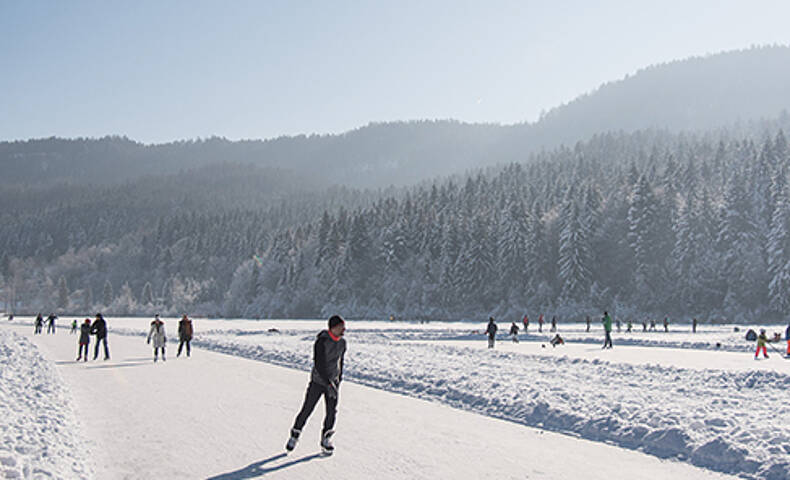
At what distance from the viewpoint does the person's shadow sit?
7051 mm

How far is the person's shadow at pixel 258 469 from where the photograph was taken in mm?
7051

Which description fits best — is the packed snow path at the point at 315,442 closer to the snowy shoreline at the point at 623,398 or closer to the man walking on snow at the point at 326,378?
the man walking on snow at the point at 326,378

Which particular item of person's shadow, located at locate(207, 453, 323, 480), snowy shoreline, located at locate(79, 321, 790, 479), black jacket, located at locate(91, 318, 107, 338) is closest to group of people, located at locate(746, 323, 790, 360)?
snowy shoreline, located at locate(79, 321, 790, 479)

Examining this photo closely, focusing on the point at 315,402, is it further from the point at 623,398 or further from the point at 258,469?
the point at 623,398

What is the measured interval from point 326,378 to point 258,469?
1498mm

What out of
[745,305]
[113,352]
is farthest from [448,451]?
[745,305]

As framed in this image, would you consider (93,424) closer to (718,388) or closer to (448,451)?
(448,451)

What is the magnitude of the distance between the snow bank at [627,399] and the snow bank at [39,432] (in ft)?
24.7

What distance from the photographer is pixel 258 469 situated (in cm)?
737

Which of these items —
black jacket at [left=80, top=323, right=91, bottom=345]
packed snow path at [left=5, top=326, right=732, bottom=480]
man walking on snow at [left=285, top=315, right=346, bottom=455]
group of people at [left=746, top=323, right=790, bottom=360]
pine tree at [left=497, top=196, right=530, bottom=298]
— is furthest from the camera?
pine tree at [left=497, top=196, right=530, bottom=298]

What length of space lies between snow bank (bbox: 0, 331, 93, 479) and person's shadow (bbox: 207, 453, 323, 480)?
177 centimetres

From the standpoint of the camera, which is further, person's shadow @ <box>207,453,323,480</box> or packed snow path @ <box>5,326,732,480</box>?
packed snow path @ <box>5,326,732,480</box>

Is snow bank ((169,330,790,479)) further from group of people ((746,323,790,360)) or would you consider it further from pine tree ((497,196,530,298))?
pine tree ((497,196,530,298))

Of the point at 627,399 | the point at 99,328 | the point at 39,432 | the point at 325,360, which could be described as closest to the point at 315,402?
the point at 325,360
